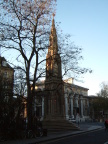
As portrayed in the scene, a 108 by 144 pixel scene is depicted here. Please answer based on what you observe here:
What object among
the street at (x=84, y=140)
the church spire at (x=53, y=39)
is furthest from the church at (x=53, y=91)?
the street at (x=84, y=140)

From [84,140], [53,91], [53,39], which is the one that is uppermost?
[53,39]

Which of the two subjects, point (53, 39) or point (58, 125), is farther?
point (58, 125)

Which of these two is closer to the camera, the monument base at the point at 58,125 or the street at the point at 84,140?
the street at the point at 84,140

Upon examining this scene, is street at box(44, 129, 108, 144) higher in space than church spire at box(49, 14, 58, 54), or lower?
lower

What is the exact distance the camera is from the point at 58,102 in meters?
33.8

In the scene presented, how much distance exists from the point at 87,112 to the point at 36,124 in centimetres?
8956

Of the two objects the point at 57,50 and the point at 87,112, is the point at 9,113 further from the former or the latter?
the point at 87,112

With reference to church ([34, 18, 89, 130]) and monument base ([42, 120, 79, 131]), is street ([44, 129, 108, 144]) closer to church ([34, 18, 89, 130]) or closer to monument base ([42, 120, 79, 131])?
church ([34, 18, 89, 130])

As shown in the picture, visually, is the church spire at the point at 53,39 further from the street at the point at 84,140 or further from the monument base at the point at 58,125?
the monument base at the point at 58,125

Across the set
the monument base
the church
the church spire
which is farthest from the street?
the church spire

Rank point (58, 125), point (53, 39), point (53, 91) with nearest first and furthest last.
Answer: point (53, 39), point (53, 91), point (58, 125)

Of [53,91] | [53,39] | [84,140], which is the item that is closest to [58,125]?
[53,91]

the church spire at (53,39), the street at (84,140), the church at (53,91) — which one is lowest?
the street at (84,140)

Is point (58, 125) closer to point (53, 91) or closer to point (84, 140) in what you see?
point (53, 91)
